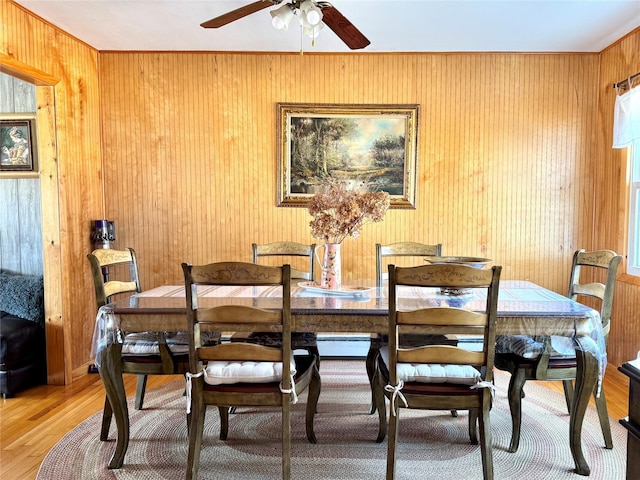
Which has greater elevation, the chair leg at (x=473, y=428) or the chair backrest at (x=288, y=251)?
the chair backrest at (x=288, y=251)

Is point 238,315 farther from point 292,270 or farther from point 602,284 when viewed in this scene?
point 602,284

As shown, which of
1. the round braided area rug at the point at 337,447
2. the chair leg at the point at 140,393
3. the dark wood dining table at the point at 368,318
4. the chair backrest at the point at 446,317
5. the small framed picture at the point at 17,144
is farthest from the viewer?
the small framed picture at the point at 17,144

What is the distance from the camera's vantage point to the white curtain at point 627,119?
306 cm

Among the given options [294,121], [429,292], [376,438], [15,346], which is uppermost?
[294,121]

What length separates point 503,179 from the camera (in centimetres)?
374

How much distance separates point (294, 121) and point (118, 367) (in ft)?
8.10

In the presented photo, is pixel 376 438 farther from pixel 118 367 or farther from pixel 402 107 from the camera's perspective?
pixel 402 107

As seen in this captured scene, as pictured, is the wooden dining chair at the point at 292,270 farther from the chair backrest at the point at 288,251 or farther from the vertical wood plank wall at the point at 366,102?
the vertical wood plank wall at the point at 366,102

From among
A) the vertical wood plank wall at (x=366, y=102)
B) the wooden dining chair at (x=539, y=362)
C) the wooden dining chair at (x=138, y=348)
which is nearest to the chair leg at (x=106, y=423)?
the wooden dining chair at (x=138, y=348)

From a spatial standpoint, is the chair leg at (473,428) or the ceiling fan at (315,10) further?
the chair leg at (473,428)

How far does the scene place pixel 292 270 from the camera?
3146 millimetres

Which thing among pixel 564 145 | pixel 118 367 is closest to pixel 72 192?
pixel 118 367

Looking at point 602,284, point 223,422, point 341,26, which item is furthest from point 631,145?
point 223,422

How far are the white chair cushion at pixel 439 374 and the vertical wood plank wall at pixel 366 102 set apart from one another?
1.97m
